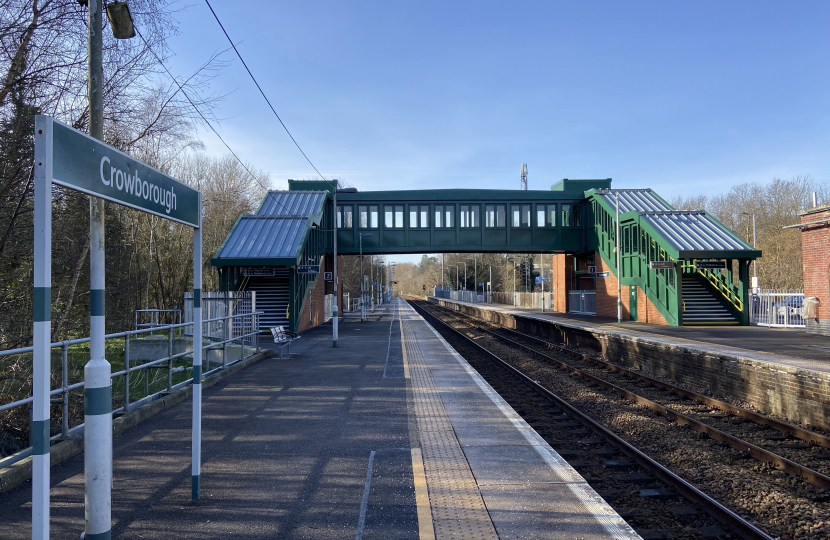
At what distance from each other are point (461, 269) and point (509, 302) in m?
30.9

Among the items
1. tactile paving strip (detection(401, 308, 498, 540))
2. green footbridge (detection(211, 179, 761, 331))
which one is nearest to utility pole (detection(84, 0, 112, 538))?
tactile paving strip (detection(401, 308, 498, 540))

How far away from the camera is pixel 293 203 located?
3147cm

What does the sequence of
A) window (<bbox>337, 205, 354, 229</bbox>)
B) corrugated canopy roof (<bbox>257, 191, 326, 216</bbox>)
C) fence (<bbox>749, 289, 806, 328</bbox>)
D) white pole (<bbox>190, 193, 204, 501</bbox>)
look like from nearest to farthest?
1. white pole (<bbox>190, 193, 204, 501</bbox>)
2. fence (<bbox>749, 289, 806, 328</bbox>)
3. corrugated canopy roof (<bbox>257, 191, 326, 216</bbox>)
4. window (<bbox>337, 205, 354, 229</bbox>)

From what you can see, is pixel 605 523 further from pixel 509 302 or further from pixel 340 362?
pixel 509 302

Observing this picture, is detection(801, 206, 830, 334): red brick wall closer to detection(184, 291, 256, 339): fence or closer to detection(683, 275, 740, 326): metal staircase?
detection(683, 275, 740, 326): metal staircase

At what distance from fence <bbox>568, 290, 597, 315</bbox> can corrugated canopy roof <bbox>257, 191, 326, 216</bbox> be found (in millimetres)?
17979

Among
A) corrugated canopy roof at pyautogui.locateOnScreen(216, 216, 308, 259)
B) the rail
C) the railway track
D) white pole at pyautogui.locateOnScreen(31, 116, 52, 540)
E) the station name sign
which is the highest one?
corrugated canopy roof at pyautogui.locateOnScreen(216, 216, 308, 259)

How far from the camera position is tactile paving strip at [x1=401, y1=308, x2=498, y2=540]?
14.4ft

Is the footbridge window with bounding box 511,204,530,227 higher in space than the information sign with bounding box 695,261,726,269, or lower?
higher

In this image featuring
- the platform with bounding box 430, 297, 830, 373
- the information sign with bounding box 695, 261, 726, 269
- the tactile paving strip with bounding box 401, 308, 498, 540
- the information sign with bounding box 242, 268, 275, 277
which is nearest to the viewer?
the tactile paving strip with bounding box 401, 308, 498, 540

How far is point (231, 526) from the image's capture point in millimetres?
4402

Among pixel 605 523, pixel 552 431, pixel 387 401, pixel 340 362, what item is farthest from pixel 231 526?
pixel 340 362

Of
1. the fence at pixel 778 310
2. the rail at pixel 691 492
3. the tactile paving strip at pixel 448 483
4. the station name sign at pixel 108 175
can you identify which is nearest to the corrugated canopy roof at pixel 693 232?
the fence at pixel 778 310

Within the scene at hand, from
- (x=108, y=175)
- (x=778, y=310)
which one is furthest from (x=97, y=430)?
(x=778, y=310)
